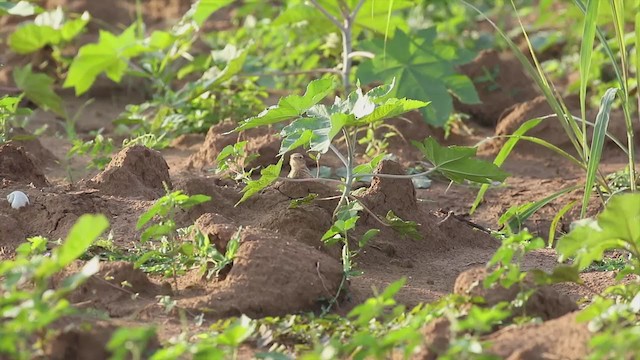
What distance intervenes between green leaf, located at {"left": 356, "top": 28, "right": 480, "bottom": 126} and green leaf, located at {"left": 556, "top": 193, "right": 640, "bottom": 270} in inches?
75.1

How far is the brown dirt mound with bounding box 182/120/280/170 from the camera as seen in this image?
4.03m

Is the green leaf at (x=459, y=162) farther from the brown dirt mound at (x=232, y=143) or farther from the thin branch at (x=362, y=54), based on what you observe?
the thin branch at (x=362, y=54)

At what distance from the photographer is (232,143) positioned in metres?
4.18

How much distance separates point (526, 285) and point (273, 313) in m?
0.58

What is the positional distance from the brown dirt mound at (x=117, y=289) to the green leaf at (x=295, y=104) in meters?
0.50

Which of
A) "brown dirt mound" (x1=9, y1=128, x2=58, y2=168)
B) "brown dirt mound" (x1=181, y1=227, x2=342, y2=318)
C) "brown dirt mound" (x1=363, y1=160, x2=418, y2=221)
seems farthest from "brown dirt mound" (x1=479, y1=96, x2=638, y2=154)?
"brown dirt mound" (x1=181, y1=227, x2=342, y2=318)

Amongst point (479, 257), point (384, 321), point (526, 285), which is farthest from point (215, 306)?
point (479, 257)

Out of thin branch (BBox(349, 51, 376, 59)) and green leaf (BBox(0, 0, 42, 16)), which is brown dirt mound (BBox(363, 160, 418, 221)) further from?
green leaf (BBox(0, 0, 42, 16))

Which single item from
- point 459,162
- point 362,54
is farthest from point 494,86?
point 459,162

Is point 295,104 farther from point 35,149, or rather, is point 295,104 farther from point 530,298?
point 35,149

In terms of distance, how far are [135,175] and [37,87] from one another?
4.14 ft

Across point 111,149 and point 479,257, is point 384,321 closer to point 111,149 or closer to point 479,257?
point 479,257

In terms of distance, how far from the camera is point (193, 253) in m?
2.97

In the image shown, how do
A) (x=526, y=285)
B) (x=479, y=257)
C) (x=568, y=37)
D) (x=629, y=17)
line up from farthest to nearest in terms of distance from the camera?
(x=568, y=37) < (x=629, y=17) < (x=479, y=257) < (x=526, y=285)
